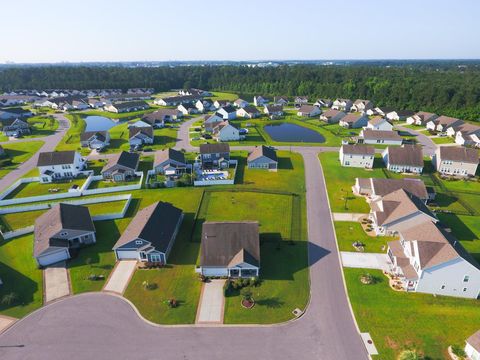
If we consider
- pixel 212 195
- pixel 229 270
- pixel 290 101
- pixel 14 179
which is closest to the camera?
pixel 229 270

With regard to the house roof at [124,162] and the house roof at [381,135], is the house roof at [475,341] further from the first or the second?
the house roof at [381,135]

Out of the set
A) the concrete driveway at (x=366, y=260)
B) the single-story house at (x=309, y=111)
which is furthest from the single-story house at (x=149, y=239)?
the single-story house at (x=309, y=111)

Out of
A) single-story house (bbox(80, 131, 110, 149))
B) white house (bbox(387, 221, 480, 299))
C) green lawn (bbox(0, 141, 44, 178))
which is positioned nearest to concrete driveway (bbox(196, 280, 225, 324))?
white house (bbox(387, 221, 480, 299))

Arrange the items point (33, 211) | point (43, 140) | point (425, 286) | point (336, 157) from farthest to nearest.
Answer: point (43, 140), point (336, 157), point (33, 211), point (425, 286)

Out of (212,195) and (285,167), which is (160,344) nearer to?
(212,195)

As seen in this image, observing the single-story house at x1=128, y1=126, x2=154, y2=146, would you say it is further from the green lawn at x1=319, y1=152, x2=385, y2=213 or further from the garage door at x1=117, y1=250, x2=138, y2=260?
the garage door at x1=117, y1=250, x2=138, y2=260

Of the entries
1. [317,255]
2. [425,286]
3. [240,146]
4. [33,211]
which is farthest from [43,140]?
[425,286]

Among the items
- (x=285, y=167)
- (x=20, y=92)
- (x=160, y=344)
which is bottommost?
(x=160, y=344)

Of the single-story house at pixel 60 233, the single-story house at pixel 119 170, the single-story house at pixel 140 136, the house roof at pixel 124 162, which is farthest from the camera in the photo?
the single-story house at pixel 140 136
